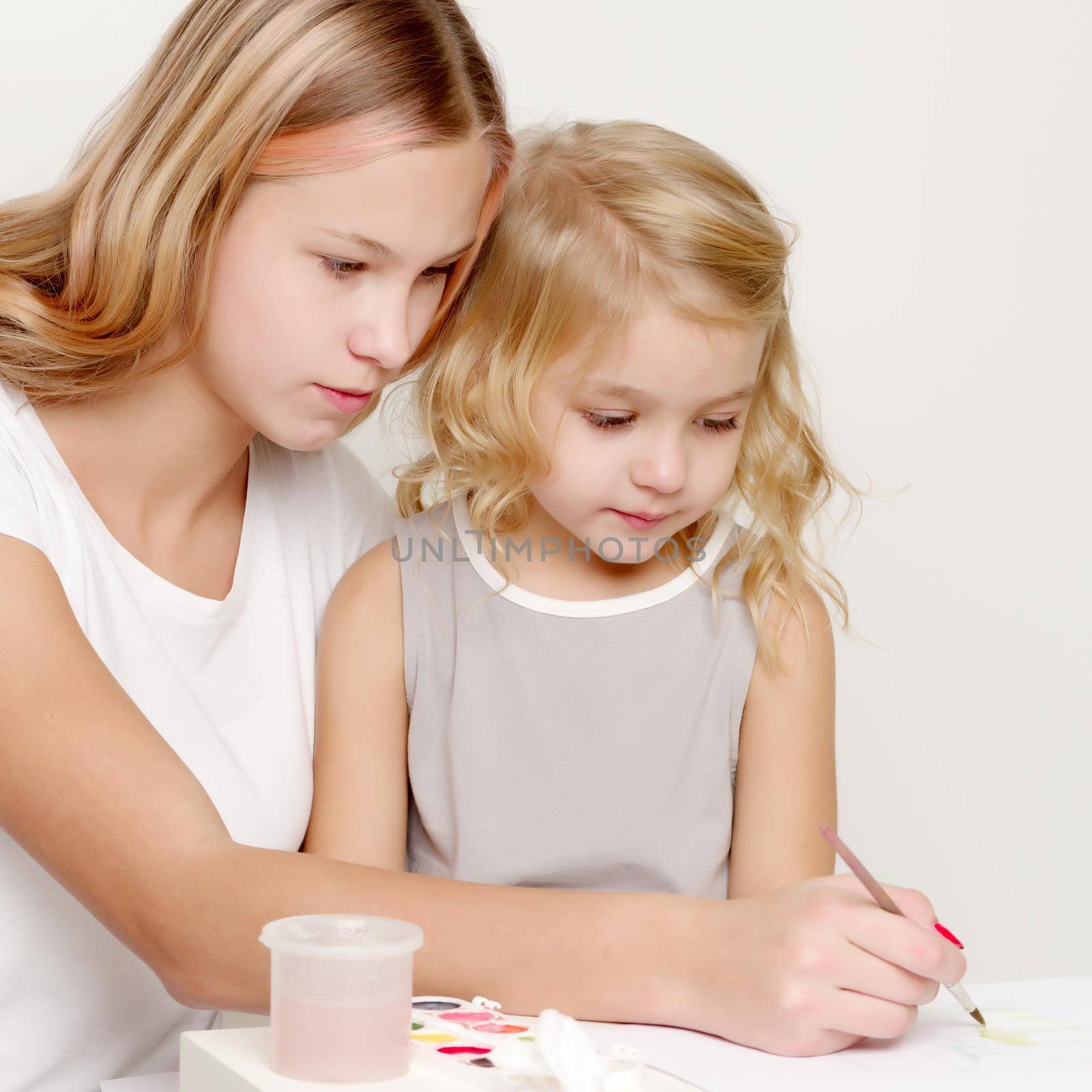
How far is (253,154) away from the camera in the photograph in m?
1.20

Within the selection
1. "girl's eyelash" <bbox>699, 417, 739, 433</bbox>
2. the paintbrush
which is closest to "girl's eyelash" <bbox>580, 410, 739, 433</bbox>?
"girl's eyelash" <bbox>699, 417, 739, 433</bbox>

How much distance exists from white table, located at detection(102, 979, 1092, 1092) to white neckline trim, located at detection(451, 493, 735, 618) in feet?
1.88

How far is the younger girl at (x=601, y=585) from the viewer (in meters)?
1.35

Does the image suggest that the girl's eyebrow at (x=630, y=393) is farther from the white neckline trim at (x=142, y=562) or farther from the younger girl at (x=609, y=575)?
the white neckline trim at (x=142, y=562)

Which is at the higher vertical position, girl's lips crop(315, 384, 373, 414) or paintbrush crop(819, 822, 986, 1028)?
girl's lips crop(315, 384, 373, 414)

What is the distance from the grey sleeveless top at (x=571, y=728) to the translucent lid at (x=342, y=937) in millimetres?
641

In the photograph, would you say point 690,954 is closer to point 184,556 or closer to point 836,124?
point 184,556

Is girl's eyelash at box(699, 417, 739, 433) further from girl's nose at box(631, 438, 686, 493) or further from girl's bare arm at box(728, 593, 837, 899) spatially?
girl's bare arm at box(728, 593, 837, 899)

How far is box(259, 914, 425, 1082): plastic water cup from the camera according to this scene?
72 centimetres

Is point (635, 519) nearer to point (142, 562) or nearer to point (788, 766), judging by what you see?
point (788, 766)

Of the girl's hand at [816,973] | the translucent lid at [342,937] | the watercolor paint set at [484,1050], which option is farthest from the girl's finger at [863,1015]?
the translucent lid at [342,937]

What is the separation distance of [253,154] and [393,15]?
0.63 ft

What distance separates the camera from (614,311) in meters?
1.34

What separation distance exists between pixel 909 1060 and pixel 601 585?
2.29 ft
